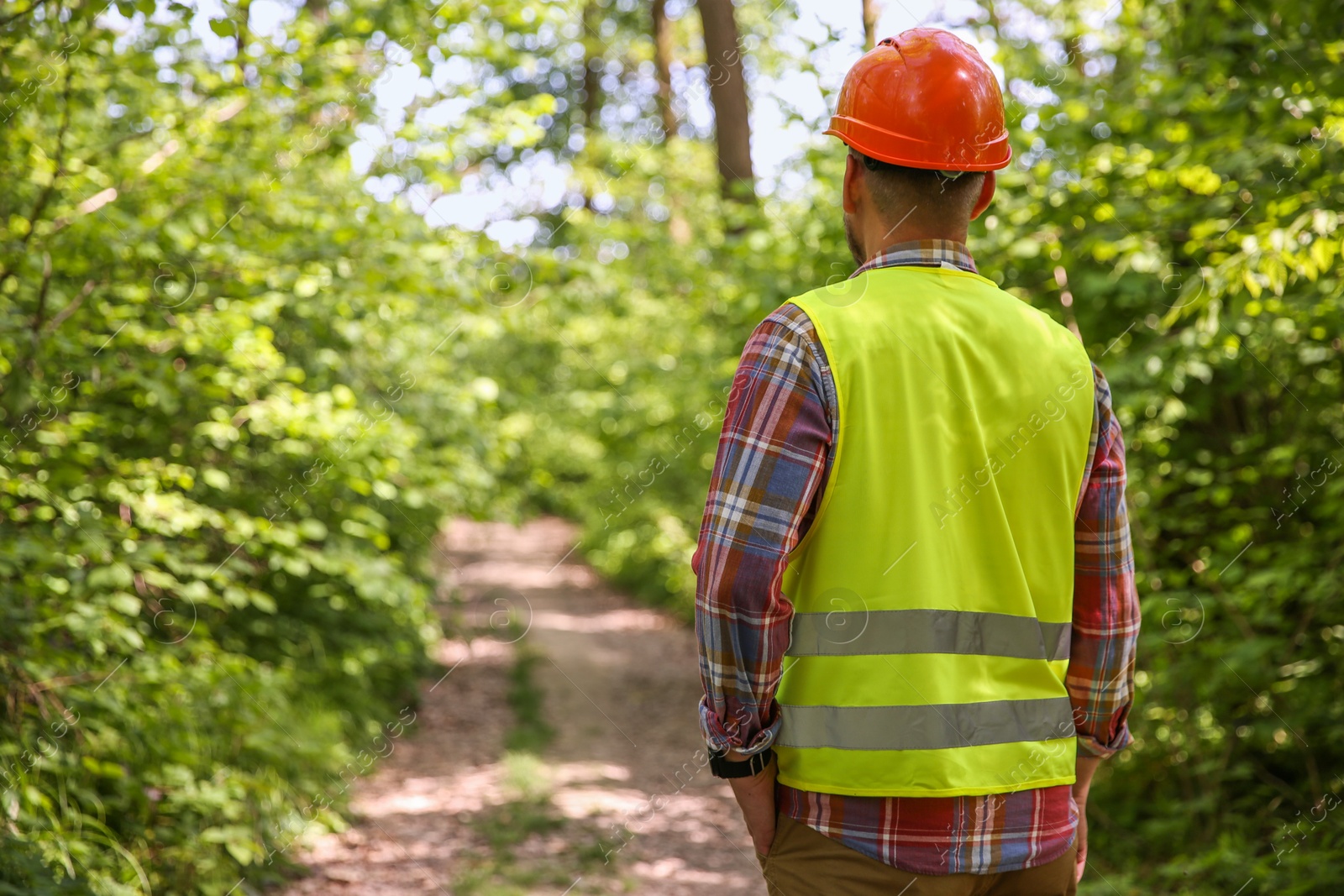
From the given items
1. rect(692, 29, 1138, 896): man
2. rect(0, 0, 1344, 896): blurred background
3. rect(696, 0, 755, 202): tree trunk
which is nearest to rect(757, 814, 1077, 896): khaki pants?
rect(692, 29, 1138, 896): man

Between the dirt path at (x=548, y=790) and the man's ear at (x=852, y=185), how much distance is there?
13.0 feet

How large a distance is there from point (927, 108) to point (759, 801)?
108 cm

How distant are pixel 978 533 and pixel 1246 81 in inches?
131

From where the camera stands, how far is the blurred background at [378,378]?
3.61m

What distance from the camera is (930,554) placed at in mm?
1401

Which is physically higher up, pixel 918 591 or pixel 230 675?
Result: pixel 918 591

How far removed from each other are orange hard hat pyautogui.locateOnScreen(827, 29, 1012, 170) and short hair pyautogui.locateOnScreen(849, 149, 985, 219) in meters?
0.02

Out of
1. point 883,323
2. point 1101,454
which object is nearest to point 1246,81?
point 1101,454

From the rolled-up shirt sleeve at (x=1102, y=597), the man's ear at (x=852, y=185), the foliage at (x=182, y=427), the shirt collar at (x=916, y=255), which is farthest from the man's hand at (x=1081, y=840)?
the foliage at (x=182, y=427)

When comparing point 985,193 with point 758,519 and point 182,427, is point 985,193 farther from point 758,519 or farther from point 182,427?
point 182,427

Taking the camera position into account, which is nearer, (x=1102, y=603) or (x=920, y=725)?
(x=920, y=725)

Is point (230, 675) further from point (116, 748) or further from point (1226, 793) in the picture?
point (1226, 793)

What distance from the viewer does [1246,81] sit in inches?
150

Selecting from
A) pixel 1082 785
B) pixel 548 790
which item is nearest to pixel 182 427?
pixel 548 790
